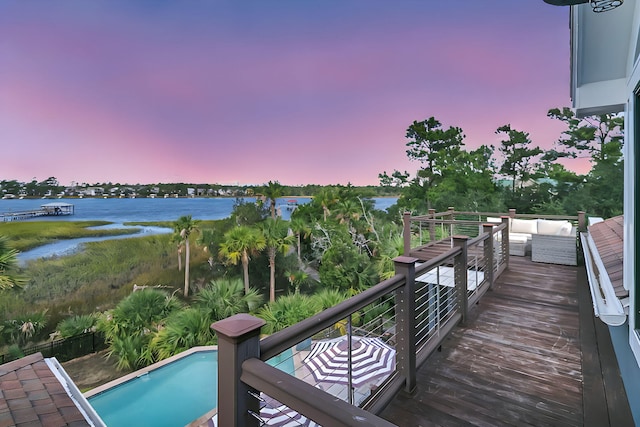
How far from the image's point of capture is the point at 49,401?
13.4 feet

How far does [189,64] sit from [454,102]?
1936 cm

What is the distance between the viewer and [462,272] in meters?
3.80

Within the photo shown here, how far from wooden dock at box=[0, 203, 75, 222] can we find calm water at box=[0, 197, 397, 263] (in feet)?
0.89

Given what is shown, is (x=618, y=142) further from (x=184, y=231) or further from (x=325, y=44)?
(x=184, y=231)

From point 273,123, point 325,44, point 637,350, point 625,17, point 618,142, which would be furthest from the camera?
point 273,123

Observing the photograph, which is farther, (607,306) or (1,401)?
(1,401)

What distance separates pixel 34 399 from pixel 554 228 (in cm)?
1069

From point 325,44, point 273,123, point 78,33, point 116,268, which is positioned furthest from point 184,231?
point 325,44

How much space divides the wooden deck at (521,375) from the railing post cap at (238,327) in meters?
1.64

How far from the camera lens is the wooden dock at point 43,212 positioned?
19.9 meters

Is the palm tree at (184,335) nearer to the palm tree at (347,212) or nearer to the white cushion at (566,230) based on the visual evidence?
the white cushion at (566,230)

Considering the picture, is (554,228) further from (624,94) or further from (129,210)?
(129,210)

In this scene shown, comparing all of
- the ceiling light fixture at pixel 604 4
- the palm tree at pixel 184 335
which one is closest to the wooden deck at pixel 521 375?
the ceiling light fixture at pixel 604 4

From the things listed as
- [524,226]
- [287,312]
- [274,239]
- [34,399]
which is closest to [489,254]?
[524,226]
